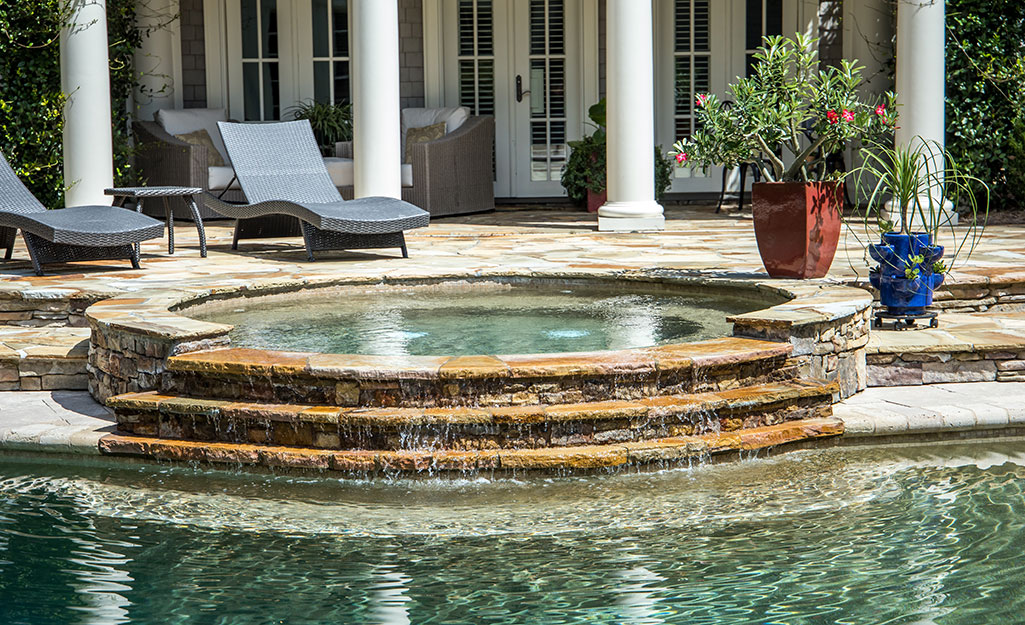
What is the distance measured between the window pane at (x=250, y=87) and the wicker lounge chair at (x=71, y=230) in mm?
4262

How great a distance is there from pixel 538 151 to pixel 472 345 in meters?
6.95

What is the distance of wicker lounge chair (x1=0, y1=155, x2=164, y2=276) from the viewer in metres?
5.99

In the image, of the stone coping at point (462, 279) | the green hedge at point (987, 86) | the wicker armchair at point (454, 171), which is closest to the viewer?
the stone coping at point (462, 279)

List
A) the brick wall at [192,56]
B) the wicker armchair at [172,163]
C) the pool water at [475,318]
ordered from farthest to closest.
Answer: the brick wall at [192,56] < the wicker armchair at [172,163] < the pool water at [475,318]

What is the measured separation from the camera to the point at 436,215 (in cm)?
989

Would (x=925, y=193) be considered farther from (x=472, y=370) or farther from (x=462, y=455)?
(x=462, y=455)

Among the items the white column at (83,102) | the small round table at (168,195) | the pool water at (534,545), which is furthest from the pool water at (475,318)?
the white column at (83,102)

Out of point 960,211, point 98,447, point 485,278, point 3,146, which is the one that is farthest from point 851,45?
point 98,447

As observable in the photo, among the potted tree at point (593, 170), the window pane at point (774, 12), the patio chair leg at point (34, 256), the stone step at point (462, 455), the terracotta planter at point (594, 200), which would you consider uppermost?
the window pane at point (774, 12)

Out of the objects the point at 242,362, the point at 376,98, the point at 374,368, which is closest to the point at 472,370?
the point at 374,368

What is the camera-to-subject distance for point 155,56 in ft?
34.2

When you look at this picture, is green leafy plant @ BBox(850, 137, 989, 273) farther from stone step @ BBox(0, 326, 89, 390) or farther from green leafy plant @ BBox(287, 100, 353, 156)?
green leafy plant @ BBox(287, 100, 353, 156)

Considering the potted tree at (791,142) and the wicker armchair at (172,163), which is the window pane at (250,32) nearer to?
the wicker armchair at (172,163)

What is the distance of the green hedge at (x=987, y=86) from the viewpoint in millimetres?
8766
